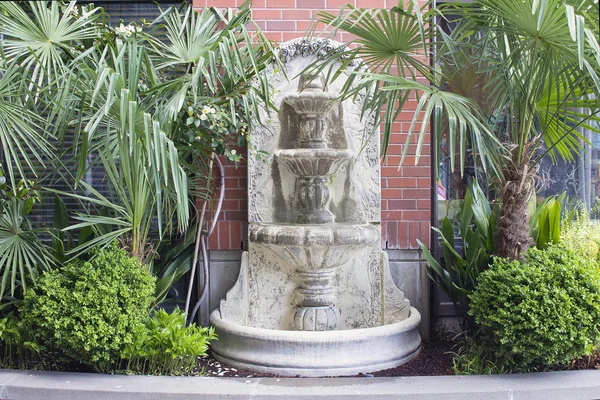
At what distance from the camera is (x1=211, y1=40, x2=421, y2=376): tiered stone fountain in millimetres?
3902

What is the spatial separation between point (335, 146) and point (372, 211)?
56 centimetres

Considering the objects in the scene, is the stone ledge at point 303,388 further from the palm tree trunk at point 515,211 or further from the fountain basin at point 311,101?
the fountain basin at point 311,101

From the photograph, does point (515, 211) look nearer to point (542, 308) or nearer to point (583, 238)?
point (542, 308)

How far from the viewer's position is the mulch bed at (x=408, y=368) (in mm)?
3672

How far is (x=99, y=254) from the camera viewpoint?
11.3ft

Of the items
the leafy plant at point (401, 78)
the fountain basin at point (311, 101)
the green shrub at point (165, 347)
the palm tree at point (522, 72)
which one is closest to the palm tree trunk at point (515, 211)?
the palm tree at point (522, 72)

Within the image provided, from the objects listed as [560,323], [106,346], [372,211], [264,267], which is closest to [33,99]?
[106,346]

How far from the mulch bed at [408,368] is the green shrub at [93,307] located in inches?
24.0

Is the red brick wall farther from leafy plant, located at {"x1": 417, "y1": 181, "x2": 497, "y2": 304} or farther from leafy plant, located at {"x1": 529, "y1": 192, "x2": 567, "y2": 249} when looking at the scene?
leafy plant, located at {"x1": 529, "y1": 192, "x2": 567, "y2": 249}

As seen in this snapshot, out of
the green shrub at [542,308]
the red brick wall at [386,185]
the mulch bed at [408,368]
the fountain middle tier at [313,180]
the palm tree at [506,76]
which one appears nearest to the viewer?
the palm tree at [506,76]

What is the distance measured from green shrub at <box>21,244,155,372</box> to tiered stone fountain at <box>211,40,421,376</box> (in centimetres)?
70

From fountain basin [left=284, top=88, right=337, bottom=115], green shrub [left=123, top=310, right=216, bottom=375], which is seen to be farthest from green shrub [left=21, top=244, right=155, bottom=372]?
fountain basin [left=284, top=88, right=337, bottom=115]

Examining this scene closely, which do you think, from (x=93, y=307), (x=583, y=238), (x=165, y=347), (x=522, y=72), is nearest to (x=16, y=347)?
(x=93, y=307)

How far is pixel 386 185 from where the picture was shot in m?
4.44
